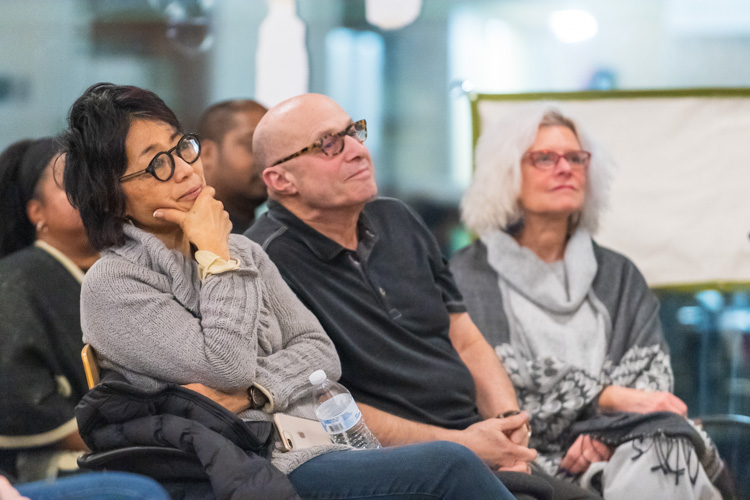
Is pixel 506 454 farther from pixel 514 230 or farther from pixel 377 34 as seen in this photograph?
pixel 377 34

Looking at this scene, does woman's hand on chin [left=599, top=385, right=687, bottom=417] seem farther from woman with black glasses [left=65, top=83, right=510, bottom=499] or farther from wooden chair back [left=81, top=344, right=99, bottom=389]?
wooden chair back [left=81, top=344, right=99, bottom=389]

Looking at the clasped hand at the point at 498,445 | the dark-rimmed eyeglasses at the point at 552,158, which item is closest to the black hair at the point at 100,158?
the clasped hand at the point at 498,445

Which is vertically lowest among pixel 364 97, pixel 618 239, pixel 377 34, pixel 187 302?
pixel 618 239

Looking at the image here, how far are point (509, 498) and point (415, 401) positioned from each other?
52 cm

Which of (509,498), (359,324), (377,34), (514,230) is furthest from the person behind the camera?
Answer: (377,34)

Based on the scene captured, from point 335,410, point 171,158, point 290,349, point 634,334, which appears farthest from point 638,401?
point 171,158

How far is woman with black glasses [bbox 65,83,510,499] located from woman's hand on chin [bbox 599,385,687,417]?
922 millimetres

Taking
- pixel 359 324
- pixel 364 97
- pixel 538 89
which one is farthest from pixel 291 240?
pixel 538 89

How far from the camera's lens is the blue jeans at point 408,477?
158cm

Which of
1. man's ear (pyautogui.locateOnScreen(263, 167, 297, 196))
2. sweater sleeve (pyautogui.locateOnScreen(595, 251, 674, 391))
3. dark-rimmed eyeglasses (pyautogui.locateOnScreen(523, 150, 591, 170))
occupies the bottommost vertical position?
sweater sleeve (pyautogui.locateOnScreen(595, 251, 674, 391))

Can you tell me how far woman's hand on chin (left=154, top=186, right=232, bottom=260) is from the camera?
1669 mm

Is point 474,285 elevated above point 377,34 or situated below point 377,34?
below

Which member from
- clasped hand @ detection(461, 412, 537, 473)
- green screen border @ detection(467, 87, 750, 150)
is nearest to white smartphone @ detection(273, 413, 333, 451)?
clasped hand @ detection(461, 412, 537, 473)

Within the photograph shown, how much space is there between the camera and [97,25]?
3.16 metres
